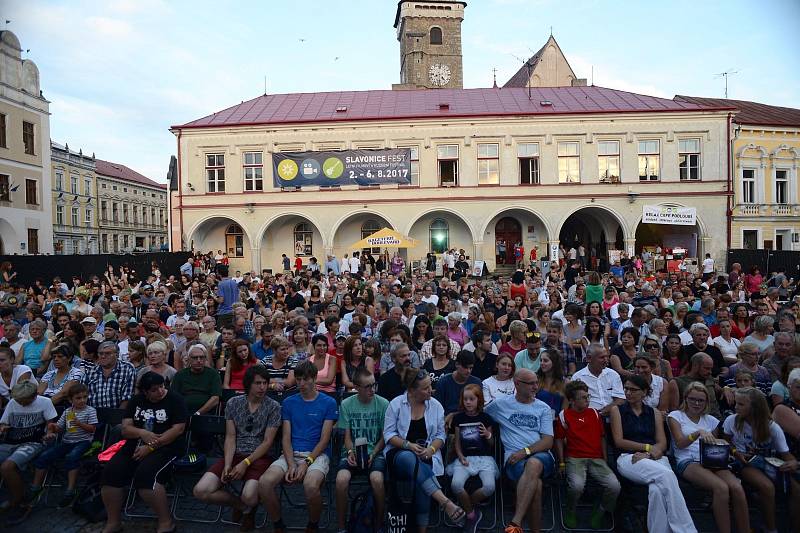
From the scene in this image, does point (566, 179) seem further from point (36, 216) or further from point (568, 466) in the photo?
point (36, 216)

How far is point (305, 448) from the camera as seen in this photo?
5.27m

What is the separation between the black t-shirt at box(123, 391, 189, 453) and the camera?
529cm

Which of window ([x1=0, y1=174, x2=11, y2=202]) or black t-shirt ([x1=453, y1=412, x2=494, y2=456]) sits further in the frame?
window ([x1=0, y1=174, x2=11, y2=202])

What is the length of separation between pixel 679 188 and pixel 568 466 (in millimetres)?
24407

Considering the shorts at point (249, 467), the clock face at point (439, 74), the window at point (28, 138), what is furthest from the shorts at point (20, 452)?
the clock face at point (439, 74)

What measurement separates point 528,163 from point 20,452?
79.3 feet

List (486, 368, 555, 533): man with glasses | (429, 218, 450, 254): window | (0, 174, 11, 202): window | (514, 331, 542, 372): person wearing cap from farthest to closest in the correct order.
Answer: (0, 174, 11, 202): window → (429, 218, 450, 254): window → (514, 331, 542, 372): person wearing cap → (486, 368, 555, 533): man with glasses

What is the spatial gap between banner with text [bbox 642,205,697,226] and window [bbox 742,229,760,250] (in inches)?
327

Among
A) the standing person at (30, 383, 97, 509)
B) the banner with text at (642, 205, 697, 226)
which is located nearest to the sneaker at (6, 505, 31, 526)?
the standing person at (30, 383, 97, 509)

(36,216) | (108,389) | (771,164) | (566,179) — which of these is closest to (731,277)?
(566,179)

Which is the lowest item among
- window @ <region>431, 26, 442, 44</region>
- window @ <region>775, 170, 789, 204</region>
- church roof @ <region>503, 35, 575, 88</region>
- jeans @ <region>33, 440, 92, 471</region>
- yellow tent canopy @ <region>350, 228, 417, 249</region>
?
jeans @ <region>33, 440, 92, 471</region>

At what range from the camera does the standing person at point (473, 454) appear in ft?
15.9

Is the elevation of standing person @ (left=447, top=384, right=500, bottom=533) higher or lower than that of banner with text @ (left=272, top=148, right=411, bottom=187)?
lower

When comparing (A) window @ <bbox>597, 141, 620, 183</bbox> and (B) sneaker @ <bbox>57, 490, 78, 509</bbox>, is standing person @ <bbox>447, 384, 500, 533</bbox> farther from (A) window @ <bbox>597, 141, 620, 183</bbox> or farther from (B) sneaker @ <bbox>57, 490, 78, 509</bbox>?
(A) window @ <bbox>597, 141, 620, 183</bbox>
